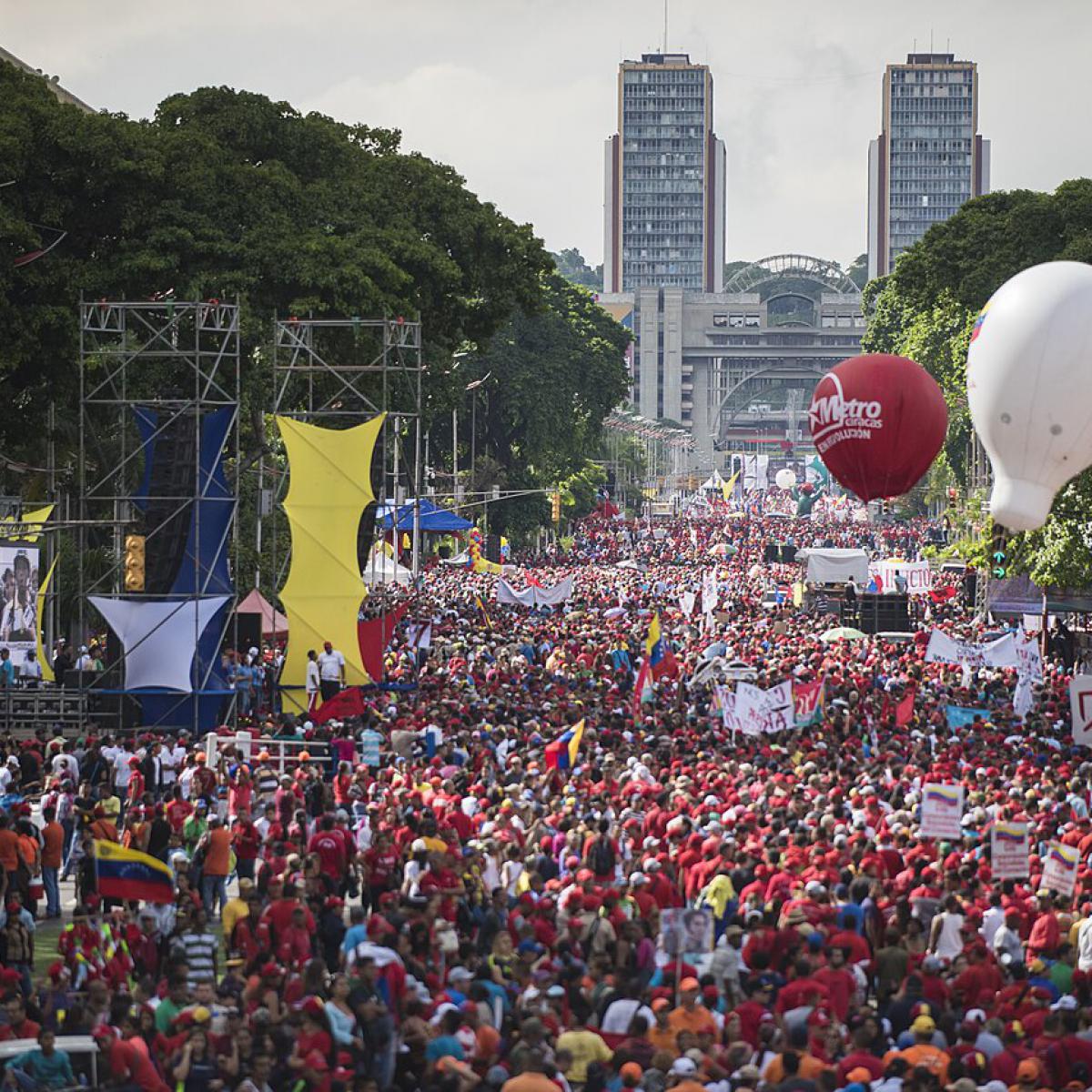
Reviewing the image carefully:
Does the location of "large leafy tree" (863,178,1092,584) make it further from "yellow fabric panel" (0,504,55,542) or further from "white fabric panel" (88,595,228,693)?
"white fabric panel" (88,595,228,693)

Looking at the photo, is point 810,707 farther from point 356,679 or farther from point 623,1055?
point 623,1055

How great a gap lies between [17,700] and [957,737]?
40.6 ft

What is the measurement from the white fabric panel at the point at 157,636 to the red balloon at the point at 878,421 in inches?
343

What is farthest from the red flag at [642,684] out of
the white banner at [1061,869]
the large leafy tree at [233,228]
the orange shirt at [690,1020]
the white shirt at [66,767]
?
the orange shirt at [690,1020]

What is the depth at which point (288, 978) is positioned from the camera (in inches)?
515

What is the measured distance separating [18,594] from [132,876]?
13.5 m

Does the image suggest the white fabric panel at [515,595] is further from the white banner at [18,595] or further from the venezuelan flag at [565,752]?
the venezuelan flag at [565,752]

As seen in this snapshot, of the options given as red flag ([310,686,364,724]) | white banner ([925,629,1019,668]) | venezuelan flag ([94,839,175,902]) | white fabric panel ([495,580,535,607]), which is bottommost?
venezuelan flag ([94,839,175,902])

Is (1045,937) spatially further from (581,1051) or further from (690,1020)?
(581,1051)

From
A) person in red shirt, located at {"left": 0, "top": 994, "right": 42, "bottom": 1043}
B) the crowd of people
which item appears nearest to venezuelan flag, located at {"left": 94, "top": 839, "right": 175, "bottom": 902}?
the crowd of people

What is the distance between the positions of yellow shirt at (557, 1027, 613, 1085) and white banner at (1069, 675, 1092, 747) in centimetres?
1339

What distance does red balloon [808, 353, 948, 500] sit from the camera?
24.7 meters

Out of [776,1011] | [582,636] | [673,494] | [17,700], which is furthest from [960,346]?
[673,494]

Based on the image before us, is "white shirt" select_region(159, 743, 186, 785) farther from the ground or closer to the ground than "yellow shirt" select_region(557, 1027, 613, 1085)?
farther from the ground
